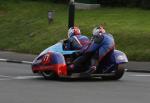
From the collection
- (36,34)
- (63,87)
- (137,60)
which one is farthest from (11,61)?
(63,87)

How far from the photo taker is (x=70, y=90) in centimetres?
1639

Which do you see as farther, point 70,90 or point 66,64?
point 66,64

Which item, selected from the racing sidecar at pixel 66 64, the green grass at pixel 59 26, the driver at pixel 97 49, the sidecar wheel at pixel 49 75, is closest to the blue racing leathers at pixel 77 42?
the racing sidecar at pixel 66 64

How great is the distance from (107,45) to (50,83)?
206 centimetres

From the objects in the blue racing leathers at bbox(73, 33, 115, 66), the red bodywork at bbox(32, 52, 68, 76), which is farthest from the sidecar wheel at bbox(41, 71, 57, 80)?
the blue racing leathers at bbox(73, 33, 115, 66)

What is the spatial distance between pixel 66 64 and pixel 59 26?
667 inches

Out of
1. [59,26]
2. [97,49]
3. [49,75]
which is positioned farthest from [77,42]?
[59,26]

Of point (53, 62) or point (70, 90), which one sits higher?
point (70, 90)

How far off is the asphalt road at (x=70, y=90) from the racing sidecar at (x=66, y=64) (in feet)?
0.80

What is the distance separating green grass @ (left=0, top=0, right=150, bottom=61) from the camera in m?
31.2

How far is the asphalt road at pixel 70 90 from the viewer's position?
14453 millimetres

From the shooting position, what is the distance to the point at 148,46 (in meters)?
30.0

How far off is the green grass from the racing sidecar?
361 inches

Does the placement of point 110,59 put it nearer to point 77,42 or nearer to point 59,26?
point 77,42
